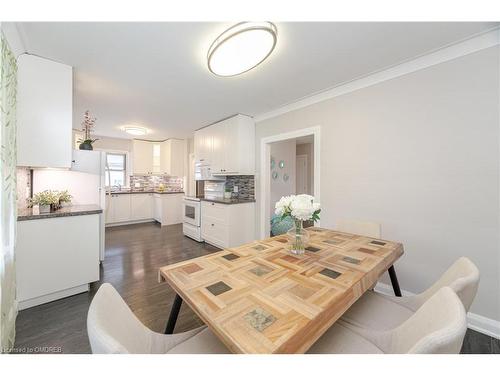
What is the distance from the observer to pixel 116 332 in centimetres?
66

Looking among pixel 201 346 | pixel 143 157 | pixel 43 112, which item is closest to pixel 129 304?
pixel 201 346

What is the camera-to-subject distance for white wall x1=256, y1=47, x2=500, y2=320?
4.98ft

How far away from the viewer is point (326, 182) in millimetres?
2527

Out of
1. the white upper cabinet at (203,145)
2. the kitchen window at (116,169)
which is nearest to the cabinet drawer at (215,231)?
the white upper cabinet at (203,145)

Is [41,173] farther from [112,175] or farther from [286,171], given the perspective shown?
[286,171]

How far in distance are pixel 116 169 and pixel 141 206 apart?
1329 mm

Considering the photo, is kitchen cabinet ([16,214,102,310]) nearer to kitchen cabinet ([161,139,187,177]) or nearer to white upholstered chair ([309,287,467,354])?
white upholstered chair ([309,287,467,354])

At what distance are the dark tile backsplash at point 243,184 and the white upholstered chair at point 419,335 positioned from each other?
2.82m

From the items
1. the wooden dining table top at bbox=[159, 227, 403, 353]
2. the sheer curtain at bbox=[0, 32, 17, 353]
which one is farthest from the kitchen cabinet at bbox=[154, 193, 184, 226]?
the wooden dining table top at bbox=[159, 227, 403, 353]

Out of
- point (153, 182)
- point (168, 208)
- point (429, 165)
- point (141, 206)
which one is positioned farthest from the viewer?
point (153, 182)

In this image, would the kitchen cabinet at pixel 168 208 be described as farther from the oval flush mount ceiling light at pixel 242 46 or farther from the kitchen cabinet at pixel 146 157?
the oval flush mount ceiling light at pixel 242 46

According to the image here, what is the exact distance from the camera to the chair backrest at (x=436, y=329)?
54 centimetres

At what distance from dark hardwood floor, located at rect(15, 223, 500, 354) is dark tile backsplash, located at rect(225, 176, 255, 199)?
1179mm

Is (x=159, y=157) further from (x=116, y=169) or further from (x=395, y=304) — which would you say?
(x=395, y=304)
